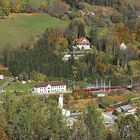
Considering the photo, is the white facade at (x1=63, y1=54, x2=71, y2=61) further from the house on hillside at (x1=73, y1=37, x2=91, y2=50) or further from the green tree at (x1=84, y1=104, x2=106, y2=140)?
the green tree at (x1=84, y1=104, x2=106, y2=140)

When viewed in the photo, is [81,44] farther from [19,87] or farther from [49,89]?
[19,87]

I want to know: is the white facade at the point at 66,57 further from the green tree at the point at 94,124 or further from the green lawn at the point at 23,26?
the green tree at the point at 94,124

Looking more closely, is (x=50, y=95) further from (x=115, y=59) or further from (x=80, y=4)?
(x=80, y=4)

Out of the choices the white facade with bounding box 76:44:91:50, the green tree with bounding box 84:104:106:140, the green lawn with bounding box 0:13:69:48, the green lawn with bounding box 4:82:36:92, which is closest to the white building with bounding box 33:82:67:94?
the green lawn with bounding box 4:82:36:92

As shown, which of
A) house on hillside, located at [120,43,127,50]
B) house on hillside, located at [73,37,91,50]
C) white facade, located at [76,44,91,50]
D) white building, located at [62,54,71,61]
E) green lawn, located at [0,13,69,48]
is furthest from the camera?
green lawn, located at [0,13,69,48]

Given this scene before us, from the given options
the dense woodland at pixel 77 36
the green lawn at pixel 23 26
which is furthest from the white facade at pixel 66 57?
the green lawn at pixel 23 26
